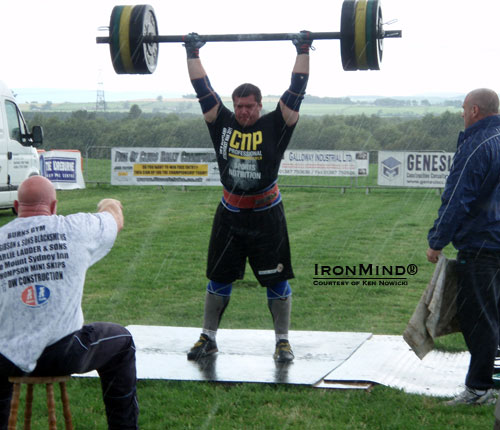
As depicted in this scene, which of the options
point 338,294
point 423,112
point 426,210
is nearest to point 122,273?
point 338,294

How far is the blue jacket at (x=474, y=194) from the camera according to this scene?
14.6ft

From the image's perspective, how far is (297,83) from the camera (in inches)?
202

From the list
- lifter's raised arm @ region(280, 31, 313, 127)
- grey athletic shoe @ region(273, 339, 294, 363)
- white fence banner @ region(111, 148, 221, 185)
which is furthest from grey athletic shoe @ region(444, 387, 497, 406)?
white fence banner @ region(111, 148, 221, 185)

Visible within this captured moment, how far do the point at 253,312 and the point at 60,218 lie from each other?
4195mm

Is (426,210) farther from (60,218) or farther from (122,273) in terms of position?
(60,218)

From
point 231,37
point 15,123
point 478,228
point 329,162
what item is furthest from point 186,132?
point 478,228

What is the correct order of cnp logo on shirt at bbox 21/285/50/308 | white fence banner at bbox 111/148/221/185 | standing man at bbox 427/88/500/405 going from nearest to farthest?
cnp logo on shirt at bbox 21/285/50/308 → standing man at bbox 427/88/500/405 → white fence banner at bbox 111/148/221/185

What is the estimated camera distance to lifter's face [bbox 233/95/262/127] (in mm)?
5305

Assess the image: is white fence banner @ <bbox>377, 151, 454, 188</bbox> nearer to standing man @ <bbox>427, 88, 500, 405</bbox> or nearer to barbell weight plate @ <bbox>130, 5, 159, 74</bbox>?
barbell weight plate @ <bbox>130, 5, 159, 74</bbox>

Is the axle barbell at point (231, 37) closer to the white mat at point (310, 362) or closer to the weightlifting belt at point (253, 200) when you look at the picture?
the weightlifting belt at point (253, 200)

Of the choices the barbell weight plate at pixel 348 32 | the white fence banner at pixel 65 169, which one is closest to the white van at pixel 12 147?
the white fence banner at pixel 65 169

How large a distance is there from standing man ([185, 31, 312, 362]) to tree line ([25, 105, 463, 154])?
2622 cm

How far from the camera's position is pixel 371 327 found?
684cm

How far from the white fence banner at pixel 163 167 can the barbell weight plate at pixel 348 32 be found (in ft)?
52.2
